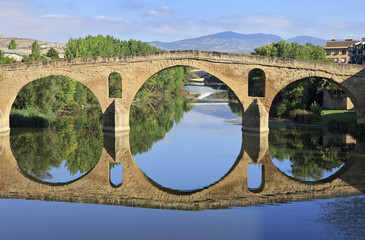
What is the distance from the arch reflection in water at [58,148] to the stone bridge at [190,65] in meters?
2.19

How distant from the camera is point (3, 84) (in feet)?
83.4

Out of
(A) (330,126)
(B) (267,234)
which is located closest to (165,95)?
(A) (330,126)

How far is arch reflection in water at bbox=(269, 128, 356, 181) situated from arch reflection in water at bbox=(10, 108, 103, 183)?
27.9ft

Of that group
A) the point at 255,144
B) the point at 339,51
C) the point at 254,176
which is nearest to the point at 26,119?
the point at 255,144

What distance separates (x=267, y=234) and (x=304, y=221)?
4.50ft

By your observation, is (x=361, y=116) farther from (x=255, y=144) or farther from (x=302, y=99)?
(x=255, y=144)

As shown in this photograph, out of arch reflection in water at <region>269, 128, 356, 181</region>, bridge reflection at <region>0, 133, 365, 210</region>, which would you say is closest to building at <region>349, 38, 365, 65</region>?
arch reflection in water at <region>269, 128, 356, 181</region>

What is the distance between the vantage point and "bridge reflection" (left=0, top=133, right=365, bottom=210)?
12.5 m

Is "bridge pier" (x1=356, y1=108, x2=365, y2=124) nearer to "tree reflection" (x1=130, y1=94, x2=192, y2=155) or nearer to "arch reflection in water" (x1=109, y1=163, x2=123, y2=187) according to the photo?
"tree reflection" (x1=130, y1=94, x2=192, y2=155)

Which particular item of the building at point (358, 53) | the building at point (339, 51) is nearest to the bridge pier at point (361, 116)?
the building at point (358, 53)

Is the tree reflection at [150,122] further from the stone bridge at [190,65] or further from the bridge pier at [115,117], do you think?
the stone bridge at [190,65]

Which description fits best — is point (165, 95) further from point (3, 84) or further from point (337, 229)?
point (337, 229)

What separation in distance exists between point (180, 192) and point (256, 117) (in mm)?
12611

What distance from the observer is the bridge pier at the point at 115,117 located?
2495cm
